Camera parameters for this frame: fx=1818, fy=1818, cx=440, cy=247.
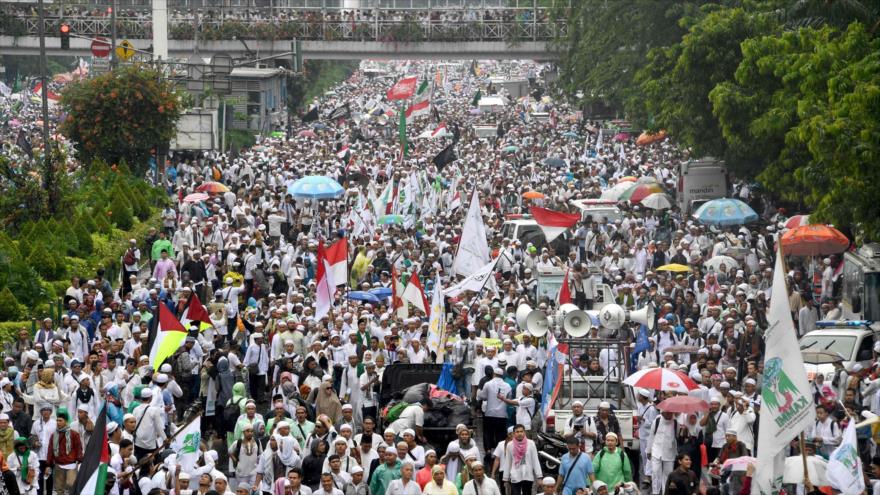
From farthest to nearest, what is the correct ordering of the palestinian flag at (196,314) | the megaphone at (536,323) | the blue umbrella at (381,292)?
the blue umbrella at (381,292), the palestinian flag at (196,314), the megaphone at (536,323)

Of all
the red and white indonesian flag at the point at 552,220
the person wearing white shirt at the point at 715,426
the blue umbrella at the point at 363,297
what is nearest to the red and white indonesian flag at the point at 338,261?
the blue umbrella at the point at 363,297

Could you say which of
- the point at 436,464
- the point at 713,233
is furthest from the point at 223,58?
the point at 436,464

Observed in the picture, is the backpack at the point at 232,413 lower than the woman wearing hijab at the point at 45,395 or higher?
lower

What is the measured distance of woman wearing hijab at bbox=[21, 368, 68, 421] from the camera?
59.7 feet

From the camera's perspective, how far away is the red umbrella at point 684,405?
17106 millimetres

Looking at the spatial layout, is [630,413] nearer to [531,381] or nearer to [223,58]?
[531,381]

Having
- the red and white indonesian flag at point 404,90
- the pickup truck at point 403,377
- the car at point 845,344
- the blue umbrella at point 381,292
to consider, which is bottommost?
the red and white indonesian flag at point 404,90

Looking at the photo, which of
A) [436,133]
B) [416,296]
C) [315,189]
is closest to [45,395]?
[416,296]

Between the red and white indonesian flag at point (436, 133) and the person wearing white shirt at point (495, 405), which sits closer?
the person wearing white shirt at point (495, 405)

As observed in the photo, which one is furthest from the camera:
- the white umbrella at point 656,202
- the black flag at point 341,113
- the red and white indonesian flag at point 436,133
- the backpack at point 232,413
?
the black flag at point 341,113

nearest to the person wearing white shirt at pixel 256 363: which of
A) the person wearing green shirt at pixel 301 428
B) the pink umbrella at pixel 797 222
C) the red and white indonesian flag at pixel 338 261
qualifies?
the red and white indonesian flag at pixel 338 261

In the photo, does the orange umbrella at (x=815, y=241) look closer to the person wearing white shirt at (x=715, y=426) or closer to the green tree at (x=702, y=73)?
the green tree at (x=702, y=73)

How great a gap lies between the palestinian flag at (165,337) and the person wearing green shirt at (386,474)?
4298 mm

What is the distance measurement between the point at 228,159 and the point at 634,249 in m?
20.2
